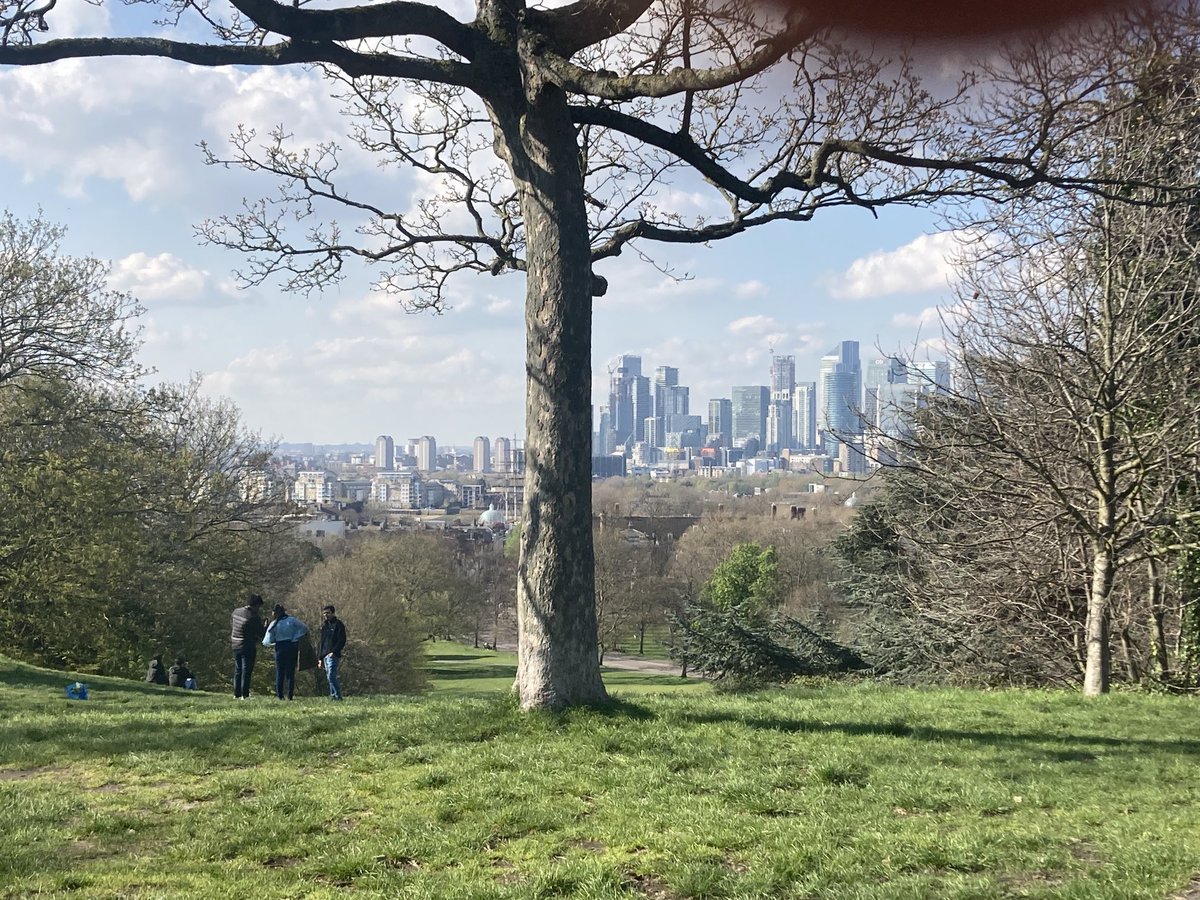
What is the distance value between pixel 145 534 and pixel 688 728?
22.2 metres

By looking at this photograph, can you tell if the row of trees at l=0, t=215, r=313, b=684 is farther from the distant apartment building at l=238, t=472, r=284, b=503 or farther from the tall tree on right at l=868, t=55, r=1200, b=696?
the tall tree on right at l=868, t=55, r=1200, b=696

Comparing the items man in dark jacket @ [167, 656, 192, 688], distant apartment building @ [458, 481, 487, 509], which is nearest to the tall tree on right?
man in dark jacket @ [167, 656, 192, 688]

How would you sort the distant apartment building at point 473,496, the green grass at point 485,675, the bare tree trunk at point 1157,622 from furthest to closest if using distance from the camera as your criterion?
the distant apartment building at point 473,496 → the green grass at point 485,675 → the bare tree trunk at point 1157,622

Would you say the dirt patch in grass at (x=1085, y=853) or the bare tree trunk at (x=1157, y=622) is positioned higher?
the bare tree trunk at (x=1157, y=622)

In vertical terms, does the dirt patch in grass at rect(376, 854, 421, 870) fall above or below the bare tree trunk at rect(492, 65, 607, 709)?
below

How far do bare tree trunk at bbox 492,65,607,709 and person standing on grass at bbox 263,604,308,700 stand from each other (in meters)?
6.79

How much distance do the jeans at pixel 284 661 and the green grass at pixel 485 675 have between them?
2840 cm

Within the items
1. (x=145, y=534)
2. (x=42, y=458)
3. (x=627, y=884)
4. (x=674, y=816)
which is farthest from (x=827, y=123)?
(x=145, y=534)

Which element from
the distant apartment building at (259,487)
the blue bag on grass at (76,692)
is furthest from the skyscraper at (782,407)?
the blue bag on grass at (76,692)

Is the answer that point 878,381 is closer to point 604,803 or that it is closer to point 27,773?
point 604,803

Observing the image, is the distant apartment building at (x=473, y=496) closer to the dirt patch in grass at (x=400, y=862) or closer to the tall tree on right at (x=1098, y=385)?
the tall tree on right at (x=1098, y=385)

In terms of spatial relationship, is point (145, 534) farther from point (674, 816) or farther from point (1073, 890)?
point (1073, 890)

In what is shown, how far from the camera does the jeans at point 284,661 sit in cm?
1415

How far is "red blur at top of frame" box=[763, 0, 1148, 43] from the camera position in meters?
5.11
